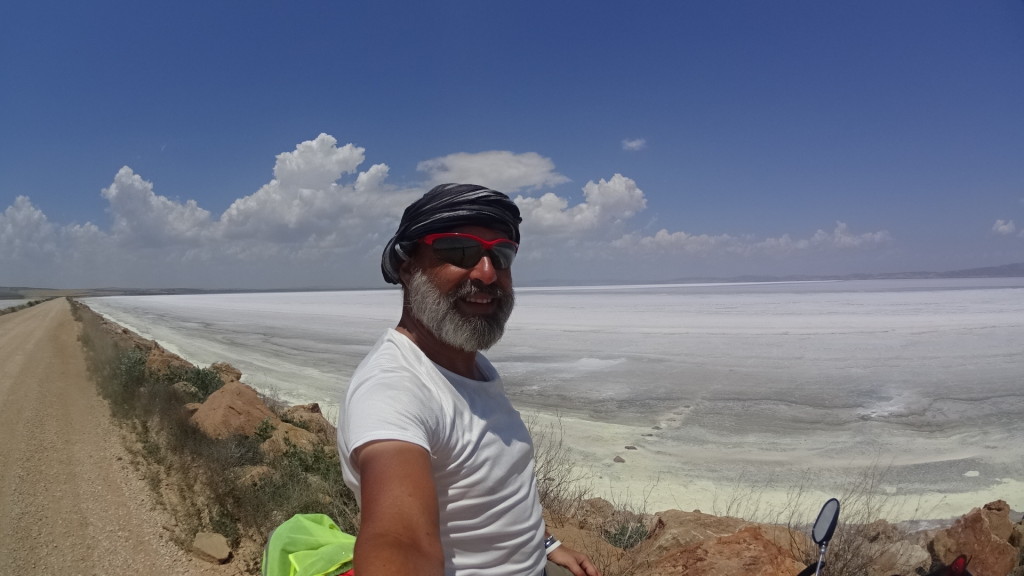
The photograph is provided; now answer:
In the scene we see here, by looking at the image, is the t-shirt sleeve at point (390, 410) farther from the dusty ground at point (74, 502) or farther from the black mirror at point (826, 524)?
the dusty ground at point (74, 502)

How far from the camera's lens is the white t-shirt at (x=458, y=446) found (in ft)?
4.25

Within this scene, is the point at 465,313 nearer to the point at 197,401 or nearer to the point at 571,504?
the point at 571,504

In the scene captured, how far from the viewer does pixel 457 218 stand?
66.9 inches

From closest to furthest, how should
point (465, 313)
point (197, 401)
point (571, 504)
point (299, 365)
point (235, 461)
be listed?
point (465, 313) < point (571, 504) < point (235, 461) < point (197, 401) < point (299, 365)

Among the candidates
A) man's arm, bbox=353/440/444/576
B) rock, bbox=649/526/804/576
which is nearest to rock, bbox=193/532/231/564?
rock, bbox=649/526/804/576

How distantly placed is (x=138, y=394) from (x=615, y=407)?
8.08m

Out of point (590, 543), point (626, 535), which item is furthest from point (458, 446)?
point (626, 535)

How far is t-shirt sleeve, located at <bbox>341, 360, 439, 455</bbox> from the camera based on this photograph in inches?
48.4

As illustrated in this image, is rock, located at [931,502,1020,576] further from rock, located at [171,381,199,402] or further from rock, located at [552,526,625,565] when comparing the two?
rock, located at [171,381,199,402]

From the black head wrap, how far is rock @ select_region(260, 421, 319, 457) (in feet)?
17.1

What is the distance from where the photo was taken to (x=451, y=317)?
1664 millimetres

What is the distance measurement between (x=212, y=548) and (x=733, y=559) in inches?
140

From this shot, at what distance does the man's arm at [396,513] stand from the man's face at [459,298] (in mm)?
467

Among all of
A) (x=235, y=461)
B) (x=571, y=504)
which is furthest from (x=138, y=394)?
(x=571, y=504)
